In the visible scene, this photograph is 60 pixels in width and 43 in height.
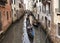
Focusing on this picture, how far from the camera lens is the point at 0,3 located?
8.45 meters

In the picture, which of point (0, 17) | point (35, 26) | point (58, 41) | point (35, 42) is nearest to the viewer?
point (58, 41)

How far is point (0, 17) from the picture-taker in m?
8.67

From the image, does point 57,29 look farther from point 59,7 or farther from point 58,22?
point 59,7

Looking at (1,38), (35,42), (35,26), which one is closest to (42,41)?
(35,42)

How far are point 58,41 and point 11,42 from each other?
99.0 inches

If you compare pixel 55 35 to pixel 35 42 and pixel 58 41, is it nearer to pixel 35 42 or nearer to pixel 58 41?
pixel 58 41

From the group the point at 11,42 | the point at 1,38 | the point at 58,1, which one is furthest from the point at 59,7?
the point at 1,38

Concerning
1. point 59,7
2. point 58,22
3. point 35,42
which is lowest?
point 35,42

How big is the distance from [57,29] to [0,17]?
325 centimetres

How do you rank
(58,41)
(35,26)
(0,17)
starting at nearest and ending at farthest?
(58,41)
(0,17)
(35,26)

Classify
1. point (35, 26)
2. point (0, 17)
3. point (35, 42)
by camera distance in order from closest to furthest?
point (35, 42)
point (0, 17)
point (35, 26)

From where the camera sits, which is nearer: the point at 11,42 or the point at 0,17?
the point at 11,42

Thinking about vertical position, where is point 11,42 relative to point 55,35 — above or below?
below

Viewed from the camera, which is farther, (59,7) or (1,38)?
(1,38)
